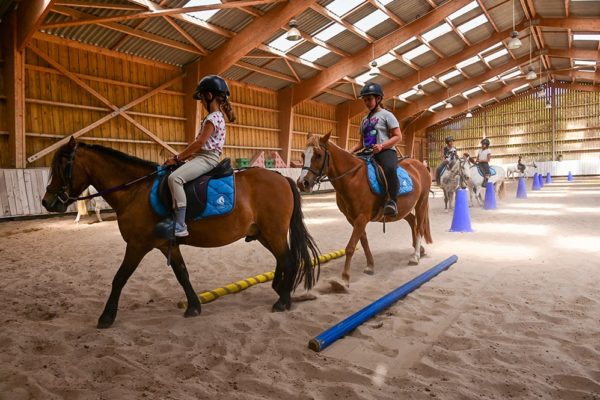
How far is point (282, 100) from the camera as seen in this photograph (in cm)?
1986

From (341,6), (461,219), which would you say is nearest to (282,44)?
(341,6)

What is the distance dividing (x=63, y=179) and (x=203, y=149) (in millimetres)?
1152

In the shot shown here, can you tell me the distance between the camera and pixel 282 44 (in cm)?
1528

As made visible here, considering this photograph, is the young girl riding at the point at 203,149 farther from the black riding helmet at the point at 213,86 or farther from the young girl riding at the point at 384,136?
the young girl riding at the point at 384,136

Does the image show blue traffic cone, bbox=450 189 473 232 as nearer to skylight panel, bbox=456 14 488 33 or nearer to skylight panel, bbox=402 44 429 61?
skylight panel, bbox=456 14 488 33

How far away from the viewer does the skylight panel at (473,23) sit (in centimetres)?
1658

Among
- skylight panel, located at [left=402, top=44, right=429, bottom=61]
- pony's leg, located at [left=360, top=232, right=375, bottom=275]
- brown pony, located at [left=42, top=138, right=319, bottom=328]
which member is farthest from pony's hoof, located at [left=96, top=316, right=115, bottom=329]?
skylight panel, located at [left=402, top=44, right=429, bottom=61]

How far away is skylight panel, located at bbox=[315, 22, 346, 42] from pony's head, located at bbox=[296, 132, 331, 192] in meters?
12.0

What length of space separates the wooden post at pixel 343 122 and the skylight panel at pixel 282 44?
8898 millimetres

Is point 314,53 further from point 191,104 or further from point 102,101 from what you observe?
point 102,101

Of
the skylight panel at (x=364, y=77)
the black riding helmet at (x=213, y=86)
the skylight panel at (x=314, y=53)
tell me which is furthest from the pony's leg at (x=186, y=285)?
the skylight panel at (x=364, y=77)

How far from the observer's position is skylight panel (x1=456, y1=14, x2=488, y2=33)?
16578 mm

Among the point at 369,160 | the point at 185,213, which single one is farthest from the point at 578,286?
the point at 185,213

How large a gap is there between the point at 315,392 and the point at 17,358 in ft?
6.64
